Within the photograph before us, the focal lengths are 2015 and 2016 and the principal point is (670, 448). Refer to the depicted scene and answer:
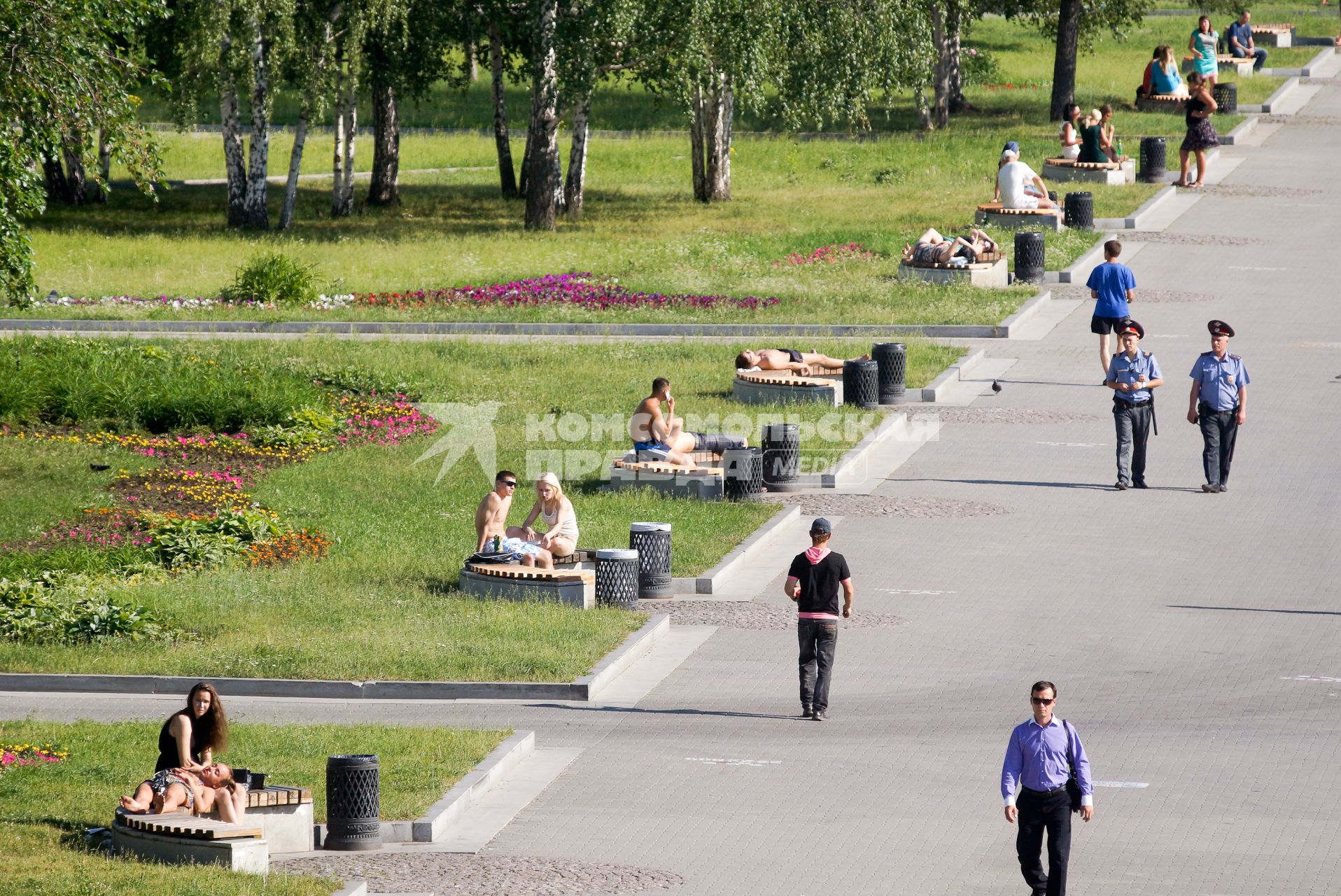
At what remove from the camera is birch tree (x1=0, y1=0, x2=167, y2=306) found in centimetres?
1864

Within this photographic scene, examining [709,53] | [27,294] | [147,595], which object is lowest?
[147,595]

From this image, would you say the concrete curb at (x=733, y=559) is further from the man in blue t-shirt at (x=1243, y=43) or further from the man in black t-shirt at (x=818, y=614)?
the man in blue t-shirt at (x=1243, y=43)

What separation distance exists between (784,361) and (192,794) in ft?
46.5

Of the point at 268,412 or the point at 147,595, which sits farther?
the point at 268,412

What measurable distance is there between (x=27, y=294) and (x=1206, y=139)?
24.7 m

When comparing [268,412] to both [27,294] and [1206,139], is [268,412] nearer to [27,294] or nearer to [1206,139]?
[27,294]

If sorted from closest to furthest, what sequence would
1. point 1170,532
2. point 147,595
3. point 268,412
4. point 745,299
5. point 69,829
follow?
point 69,829 → point 147,595 → point 1170,532 → point 268,412 → point 745,299

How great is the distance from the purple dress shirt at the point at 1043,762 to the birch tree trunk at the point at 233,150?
32170 mm

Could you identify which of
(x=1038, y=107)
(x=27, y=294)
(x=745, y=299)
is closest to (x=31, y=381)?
(x=27, y=294)

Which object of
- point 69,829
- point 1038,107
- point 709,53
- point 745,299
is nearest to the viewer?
point 69,829

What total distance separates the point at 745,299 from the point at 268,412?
374 inches

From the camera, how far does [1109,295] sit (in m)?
24.3

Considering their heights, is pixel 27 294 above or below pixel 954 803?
above

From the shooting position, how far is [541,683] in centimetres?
1431
